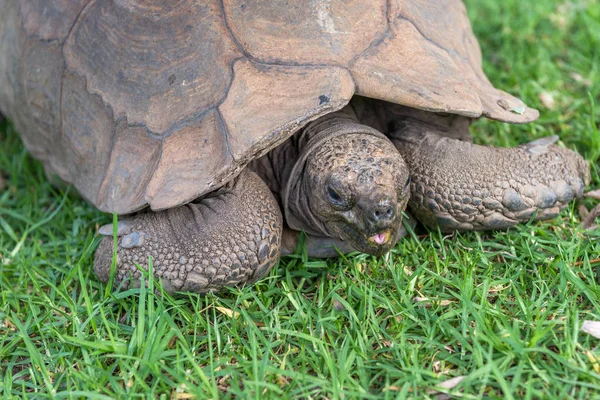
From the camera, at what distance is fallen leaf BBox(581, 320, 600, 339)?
2.23m

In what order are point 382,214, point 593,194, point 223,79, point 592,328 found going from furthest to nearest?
point 593,194, point 223,79, point 382,214, point 592,328

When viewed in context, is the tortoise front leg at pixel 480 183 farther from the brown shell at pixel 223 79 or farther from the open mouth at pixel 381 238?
the open mouth at pixel 381 238

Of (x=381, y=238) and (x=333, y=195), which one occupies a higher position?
(x=333, y=195)

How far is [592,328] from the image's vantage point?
2248mm

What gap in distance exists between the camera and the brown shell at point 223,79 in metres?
2.48

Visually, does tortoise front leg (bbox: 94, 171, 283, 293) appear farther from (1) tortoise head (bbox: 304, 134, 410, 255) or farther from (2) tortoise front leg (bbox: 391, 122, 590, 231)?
(2) tortoise front leg (bbox: 391, 122, 590, 231)

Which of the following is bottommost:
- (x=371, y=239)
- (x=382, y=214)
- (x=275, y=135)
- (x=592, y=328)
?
(x=592, y=328)

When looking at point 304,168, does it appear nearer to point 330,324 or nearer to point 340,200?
point 340,200

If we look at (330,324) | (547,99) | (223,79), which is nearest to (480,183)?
(330,324)

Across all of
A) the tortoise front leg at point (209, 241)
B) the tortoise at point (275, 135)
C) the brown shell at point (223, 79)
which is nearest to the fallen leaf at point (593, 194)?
the tortoise at point (275, 135)

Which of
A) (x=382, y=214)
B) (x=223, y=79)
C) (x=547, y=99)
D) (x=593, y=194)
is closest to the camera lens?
(x=382, y=214)

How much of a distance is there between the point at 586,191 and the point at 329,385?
1.72 meters

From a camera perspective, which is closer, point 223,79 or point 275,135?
point 275,135

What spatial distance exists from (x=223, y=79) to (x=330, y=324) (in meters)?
1.03
